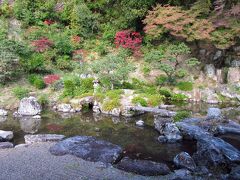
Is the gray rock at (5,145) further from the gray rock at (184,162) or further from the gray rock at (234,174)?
the gray rock at (234,174)

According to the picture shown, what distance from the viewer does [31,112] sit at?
1722 cm

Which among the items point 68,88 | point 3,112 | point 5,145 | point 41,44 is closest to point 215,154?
point 5,145

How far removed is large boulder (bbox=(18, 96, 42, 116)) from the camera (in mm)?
17203

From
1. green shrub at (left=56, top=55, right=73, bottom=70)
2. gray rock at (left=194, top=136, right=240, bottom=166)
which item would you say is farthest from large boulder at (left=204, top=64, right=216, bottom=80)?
gray rock at (left=194, top=136, right=240, bottom=166)

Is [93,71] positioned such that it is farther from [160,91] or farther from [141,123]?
[141,123]

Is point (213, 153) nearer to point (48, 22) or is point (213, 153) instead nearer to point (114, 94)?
point (114, 94)

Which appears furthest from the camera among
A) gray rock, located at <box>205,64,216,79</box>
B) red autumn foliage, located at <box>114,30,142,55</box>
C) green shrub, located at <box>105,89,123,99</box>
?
red autumn foliage, located at <box>114,30,142,55</box>

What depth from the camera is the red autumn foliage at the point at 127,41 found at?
23.6m

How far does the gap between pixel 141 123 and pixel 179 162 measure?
5009mm

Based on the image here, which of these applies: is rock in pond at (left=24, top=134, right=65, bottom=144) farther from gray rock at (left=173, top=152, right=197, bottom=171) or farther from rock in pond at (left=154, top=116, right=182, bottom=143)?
gray rock at (left=173, top=152, right=197, bottom=171)

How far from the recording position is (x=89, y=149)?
37.6 ft

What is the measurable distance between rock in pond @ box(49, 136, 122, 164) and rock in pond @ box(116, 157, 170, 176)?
54 centimetres

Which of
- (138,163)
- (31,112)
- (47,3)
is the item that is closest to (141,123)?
(138,163)

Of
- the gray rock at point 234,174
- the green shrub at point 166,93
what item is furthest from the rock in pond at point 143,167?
the green shrub at point 166,93
